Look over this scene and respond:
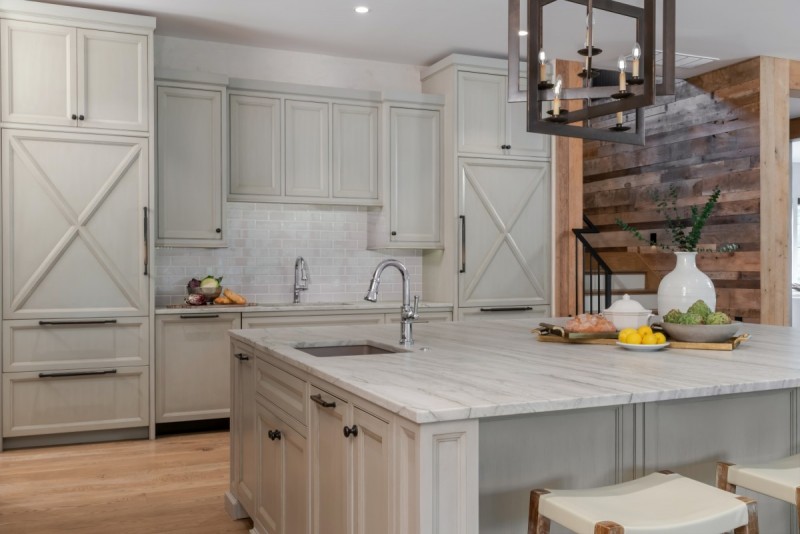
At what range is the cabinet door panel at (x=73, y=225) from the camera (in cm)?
477

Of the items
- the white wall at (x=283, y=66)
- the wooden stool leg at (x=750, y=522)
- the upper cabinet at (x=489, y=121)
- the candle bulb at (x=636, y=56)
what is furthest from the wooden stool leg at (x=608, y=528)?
the white wall at (x=283, y=66)

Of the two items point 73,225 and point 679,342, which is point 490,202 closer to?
point 73,225

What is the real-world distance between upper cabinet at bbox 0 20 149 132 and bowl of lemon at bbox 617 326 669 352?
352 cm

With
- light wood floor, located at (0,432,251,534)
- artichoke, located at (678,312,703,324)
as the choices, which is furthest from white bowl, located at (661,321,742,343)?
light wood floor, located at (0,432,251,534)

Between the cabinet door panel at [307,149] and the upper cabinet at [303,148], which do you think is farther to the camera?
the cabinet door panel at [307,149]

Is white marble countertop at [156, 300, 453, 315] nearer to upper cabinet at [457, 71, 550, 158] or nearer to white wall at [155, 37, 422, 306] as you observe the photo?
white wall at [155, 37, 422, 306]

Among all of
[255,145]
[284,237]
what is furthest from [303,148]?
[284,237]

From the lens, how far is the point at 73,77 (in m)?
4.87

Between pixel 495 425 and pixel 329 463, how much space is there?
0.57 metres

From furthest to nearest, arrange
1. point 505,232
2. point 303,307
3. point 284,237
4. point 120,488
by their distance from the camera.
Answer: point 505,232 → point 284,237 → point 303,307 → point 120,488

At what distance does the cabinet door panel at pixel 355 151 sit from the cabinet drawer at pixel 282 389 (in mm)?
2952

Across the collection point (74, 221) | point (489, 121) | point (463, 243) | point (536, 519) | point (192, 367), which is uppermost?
point (489, 121)

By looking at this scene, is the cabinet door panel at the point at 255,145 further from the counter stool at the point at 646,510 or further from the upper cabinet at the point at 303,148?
the counter stool at the point at 646,510

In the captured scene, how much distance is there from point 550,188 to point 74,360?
12.7ft
